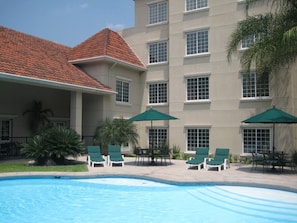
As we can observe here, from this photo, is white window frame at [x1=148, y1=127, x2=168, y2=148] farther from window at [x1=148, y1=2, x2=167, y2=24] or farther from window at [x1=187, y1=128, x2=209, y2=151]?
window at [x1=148, y1=2, x2=167, y2=24]

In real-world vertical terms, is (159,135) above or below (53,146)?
above

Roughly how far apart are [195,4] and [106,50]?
7.64m

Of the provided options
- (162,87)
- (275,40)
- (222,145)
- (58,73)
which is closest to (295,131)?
(222,145)

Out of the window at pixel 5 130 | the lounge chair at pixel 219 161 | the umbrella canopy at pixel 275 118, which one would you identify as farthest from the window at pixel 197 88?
the window at pixel 5 130

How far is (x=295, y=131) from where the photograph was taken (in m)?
20.8

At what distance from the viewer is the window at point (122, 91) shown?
85.1ft

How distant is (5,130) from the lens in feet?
74.4

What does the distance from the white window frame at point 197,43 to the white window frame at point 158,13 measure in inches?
122

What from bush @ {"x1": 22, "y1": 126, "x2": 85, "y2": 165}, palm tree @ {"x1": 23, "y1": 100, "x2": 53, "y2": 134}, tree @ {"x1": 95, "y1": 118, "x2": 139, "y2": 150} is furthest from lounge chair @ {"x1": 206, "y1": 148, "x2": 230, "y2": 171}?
palm tree @ {"x1": 23, "y1": 100, "x2": 53, "y2": 134}

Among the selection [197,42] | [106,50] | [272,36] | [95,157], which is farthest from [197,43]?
[95,157]

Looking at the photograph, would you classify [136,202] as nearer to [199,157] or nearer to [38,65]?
[199,157]

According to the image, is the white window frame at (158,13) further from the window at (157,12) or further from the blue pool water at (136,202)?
the blue pool water at (136,202)

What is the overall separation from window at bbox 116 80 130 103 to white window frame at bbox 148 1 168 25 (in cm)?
568

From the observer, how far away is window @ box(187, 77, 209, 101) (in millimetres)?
23984
